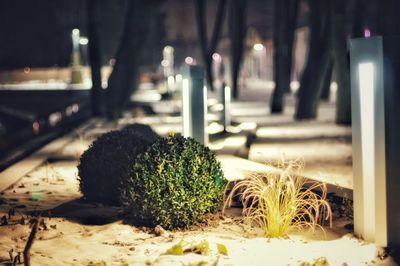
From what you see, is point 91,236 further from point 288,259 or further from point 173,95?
point 173,95

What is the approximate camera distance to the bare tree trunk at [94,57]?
26828mm

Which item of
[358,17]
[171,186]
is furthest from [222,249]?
[358,17]

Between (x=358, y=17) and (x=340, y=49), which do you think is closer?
(x=340, y=49)

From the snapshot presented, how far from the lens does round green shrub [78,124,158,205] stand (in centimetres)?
991

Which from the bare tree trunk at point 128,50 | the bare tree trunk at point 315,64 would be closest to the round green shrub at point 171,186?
the bare tree trunk at point 315,64

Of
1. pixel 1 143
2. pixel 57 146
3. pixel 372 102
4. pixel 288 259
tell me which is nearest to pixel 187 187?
pixel 288 259

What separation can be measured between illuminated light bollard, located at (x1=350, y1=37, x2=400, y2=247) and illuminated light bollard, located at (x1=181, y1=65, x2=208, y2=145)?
5.52m

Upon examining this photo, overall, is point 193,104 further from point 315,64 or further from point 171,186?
point 315,64

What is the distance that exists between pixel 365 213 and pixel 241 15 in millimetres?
35339

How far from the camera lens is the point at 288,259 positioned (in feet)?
23.3

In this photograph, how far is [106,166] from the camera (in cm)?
995

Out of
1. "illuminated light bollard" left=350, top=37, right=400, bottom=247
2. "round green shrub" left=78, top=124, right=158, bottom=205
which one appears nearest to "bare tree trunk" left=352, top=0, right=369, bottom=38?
"round green shrub" left=78, top=124, right=158, bottom=205

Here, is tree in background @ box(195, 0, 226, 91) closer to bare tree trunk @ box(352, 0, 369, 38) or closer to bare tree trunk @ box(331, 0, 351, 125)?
bare tree trunk @ box(352, 0, 369, 38)

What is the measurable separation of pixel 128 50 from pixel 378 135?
2189 cm
